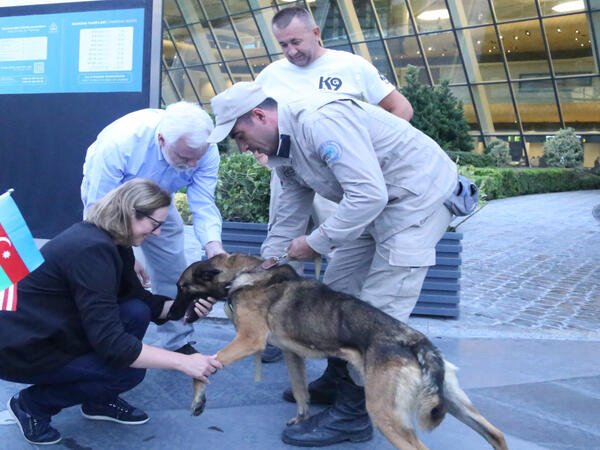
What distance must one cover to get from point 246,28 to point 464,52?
9756 mm

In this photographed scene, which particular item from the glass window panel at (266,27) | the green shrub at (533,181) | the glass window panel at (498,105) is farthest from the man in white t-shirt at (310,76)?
the glass window panel at (266,27)

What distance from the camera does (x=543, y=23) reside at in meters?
23.3

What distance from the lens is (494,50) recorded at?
2450cm

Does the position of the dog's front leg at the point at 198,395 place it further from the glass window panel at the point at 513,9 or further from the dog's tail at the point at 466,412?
the glass window panel at the point at 513,9

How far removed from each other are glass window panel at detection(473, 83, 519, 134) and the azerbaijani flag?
24462 millimetres

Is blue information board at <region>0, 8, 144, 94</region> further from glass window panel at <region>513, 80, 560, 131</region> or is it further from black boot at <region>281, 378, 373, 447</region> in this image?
glass window panel at <region>513, 80, 560, 131</region>

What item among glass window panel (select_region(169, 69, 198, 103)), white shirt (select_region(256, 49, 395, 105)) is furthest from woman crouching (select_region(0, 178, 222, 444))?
glass window panel (select_region(169, 69, 198, 103))

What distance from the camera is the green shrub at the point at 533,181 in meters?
19.0

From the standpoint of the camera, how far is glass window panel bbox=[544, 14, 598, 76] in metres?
22.7

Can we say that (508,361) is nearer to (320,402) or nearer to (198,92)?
(320,402)

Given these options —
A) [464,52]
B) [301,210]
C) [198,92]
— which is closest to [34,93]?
[301,210]

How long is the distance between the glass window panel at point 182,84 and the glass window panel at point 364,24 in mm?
9759

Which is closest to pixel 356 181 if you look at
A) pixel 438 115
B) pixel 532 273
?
pixel 532 273

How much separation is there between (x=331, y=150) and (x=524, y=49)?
23685mm
